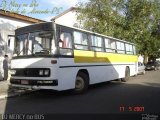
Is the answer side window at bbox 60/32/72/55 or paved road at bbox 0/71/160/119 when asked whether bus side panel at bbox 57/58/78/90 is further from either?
paved road at bbox 0/71/160/119

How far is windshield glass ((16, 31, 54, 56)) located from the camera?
1016cm

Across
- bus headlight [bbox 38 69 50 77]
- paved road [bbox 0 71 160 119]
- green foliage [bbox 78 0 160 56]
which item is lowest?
paved road [bbox 0 71 160 119]

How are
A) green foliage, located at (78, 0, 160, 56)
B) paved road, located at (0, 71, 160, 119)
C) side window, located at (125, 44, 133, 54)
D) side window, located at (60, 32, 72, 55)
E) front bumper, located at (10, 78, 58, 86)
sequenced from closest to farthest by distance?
paved road, located at (0, 71, 160, 119) < front bumper, located at (10, 78, 58, 86) < side window, located at (60, 32, 72, 55) < side window, located at (125, 44, 133, 54) < green foliage, located at (78, 0, 160, 56)

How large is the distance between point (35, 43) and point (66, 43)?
1.22 m

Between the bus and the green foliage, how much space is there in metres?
15.8

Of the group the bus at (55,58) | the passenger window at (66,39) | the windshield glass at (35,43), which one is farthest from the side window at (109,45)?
the windshield glass at (35,43)

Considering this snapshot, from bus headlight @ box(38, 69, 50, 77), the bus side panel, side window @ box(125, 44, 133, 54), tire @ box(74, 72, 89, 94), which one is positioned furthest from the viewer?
side window @ box(125, 44, 133, 54)

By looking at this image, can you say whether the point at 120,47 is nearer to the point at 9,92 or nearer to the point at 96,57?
the point at 96,57

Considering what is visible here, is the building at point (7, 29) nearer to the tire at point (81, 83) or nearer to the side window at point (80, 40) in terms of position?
the side window at point (80, 40)

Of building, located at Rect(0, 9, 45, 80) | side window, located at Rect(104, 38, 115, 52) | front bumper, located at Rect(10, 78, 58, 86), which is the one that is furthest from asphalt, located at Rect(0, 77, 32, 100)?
building, located at Rect(0, 9, 45, 80)

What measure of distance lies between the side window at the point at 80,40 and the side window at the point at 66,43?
0.45 metres

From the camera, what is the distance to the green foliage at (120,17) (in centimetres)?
2855

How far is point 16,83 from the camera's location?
35.3ft

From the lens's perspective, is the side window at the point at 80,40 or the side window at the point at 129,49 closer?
the side window at the point at 80,40
